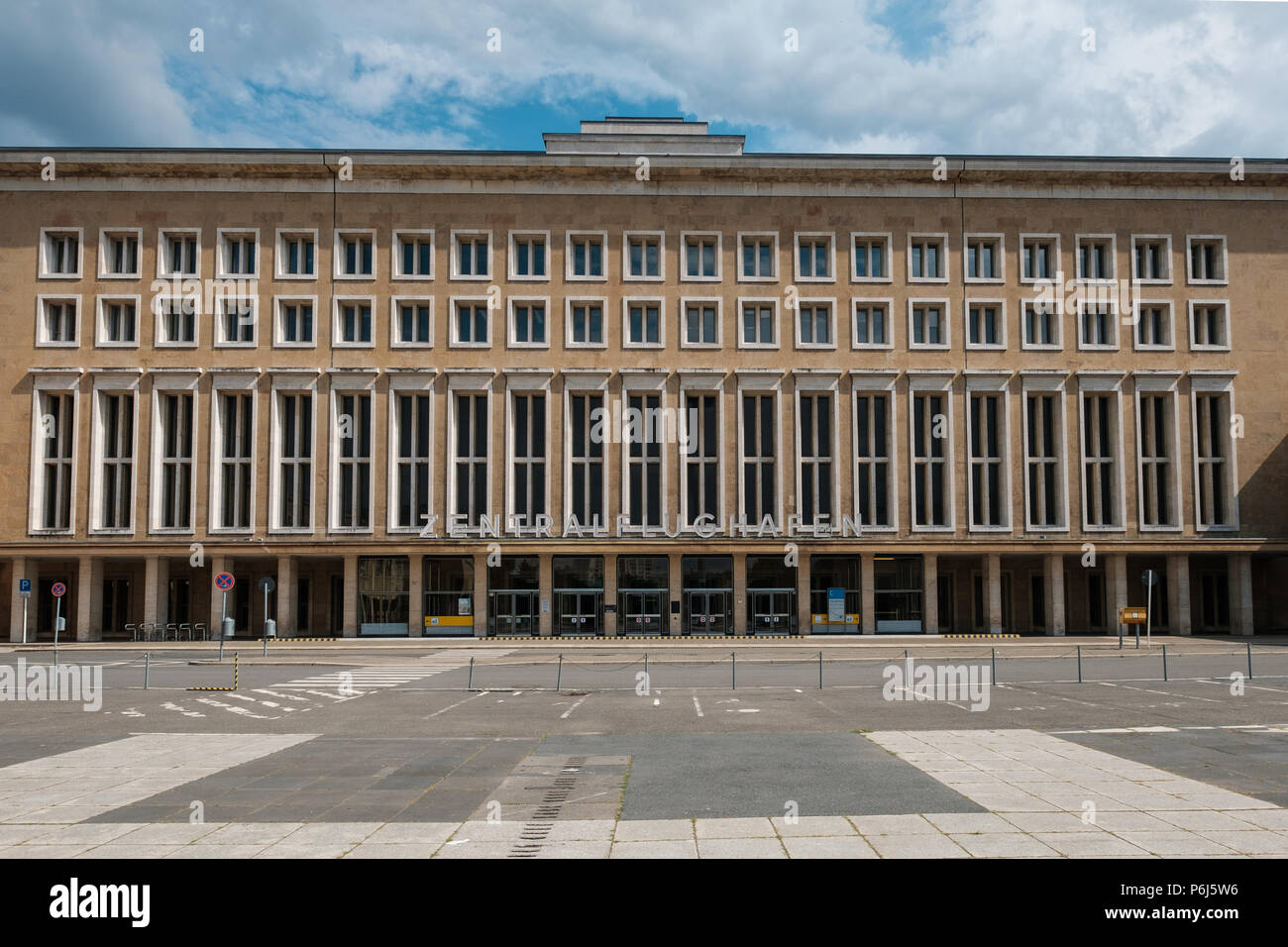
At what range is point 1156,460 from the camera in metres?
49.9

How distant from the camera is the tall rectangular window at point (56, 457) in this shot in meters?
48.4

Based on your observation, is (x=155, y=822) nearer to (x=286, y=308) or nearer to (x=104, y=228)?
(x=286, y=308)

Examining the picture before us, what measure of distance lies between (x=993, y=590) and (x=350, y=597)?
31408 mm

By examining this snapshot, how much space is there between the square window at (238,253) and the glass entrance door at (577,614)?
22.2 metres

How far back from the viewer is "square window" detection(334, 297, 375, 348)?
1950 inches

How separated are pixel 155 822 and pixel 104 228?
155 ft

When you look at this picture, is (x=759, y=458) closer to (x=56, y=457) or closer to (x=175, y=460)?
(x=175, y=460)

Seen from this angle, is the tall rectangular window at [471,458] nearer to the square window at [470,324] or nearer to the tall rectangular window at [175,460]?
the square window at [470,324]

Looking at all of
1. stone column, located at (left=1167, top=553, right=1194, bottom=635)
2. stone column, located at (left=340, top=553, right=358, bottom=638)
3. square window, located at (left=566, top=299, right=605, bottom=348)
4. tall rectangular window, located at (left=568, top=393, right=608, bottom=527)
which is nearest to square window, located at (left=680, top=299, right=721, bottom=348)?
square window, located at (left=566, top=299, right=605, bottom=348)

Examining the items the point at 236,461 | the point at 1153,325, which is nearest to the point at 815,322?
the point at 1153,325

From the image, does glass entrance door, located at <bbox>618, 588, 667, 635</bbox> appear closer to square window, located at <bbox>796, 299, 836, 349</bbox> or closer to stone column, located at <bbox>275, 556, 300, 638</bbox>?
square window, located at <bbox>796, 299, 836, 349</bbox>

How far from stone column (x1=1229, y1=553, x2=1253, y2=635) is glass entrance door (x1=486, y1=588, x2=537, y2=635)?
3418cm

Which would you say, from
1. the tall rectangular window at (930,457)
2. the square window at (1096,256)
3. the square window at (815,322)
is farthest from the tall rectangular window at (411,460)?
the square window at (1096,256)

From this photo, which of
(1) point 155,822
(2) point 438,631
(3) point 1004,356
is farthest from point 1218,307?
(1) point 155,822
